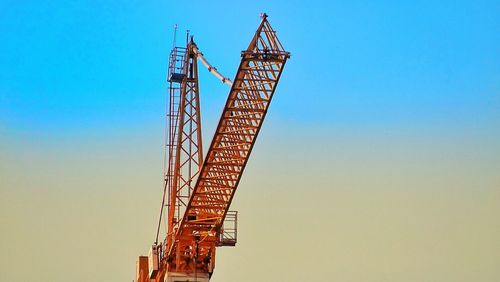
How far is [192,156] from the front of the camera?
2788 inches

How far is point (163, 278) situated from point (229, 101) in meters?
14.7

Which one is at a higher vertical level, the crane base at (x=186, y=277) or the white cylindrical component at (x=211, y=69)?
the white cylindrical component at (x=211, y=69)

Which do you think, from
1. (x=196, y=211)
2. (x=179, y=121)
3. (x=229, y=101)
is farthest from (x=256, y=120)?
(x=179, y=121)

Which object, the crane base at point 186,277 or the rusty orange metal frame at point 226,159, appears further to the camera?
the crane base at point 186,277

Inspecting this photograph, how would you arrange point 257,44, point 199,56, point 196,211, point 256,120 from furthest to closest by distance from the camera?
point 199,56 → point 196,211 → point 256,120 → point 257,44

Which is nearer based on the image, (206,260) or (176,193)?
(206,260)

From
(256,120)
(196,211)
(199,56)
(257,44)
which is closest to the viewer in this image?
(257,44)

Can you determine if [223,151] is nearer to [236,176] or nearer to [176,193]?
[236,176]

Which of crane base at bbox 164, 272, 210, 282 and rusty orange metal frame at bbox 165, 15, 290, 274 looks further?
crane base at bbox 164, 272, 210, 282

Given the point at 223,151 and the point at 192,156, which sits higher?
the point at 192,156

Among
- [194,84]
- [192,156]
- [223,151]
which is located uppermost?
[194,84]

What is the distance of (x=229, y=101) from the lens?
5728 centimetres

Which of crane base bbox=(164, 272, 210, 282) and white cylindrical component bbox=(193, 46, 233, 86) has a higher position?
white cylindrical component bbox=(193, 46, 233, 86)

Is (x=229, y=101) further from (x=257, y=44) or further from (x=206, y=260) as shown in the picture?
(x=206, y=260)
